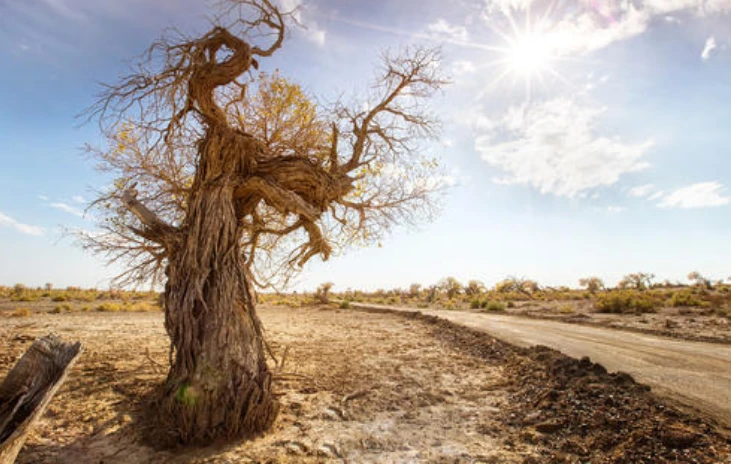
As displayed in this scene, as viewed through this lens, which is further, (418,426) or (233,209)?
(233,209)

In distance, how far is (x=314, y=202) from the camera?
22.7ft

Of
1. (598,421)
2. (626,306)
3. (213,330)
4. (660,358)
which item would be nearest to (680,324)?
(626,306)

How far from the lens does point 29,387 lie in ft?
9.50

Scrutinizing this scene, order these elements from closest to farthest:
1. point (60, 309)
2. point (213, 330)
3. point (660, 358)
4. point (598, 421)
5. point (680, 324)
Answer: point (598, 421), point (213, 330), point (660, 358), point (680, 324), point (60, 309)

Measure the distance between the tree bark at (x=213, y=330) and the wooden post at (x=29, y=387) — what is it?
218 cm

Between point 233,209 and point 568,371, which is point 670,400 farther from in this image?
point 233,209

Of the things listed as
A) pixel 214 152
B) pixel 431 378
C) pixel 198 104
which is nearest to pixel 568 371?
pixel 431 378

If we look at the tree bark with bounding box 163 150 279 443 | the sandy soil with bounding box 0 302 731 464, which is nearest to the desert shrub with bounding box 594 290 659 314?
the sandy soil with bounding box 0 302 731 464

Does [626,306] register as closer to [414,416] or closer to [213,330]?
[414,416]

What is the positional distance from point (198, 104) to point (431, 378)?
6407 mm

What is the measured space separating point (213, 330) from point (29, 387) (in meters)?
2.47

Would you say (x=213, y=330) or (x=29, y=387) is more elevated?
(x=213, y=330)

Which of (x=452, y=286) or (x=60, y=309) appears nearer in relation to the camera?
(x=60, y=309)

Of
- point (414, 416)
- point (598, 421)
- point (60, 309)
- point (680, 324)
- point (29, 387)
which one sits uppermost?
point (29, 387)
